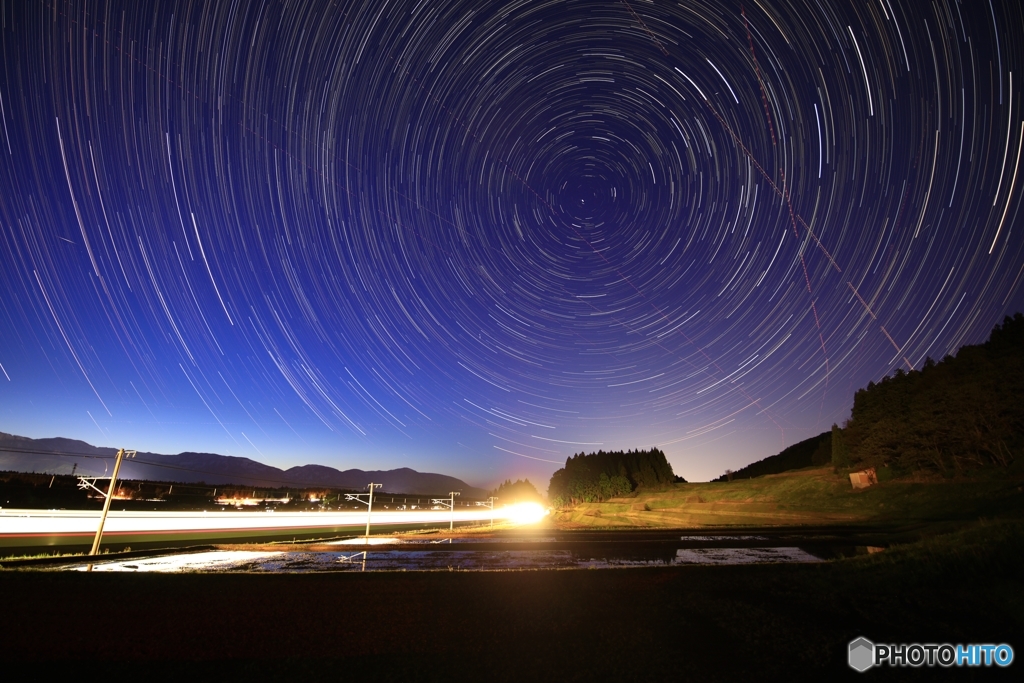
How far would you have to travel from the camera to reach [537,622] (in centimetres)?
841

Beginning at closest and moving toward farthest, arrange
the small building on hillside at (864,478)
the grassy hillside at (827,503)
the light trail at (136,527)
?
the grassy hillside at (827,503) → the light trail at (136,527) → the small building on hillside at (864,478)

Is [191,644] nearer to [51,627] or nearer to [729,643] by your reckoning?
[51,627]

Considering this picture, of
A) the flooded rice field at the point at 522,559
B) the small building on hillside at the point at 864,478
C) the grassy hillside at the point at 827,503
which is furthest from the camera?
the small building on hillside at the point at 864,478

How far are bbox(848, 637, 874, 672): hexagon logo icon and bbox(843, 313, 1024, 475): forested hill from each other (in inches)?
2625

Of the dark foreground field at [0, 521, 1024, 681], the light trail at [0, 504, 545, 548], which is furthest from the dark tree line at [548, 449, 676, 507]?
the dark foreground field at [0, 521, 1024, 681]

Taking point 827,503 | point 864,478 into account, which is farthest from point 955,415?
point 864,478

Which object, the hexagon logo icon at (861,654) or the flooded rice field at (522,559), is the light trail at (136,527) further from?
the hexagon logo icon at (861,654)

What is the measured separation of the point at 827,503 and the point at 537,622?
69.5 meters

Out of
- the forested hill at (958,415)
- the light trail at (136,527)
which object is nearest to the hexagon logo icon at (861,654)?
the light trail at (136,527)

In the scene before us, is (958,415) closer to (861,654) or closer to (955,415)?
(955,415)

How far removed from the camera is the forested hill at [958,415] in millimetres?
49750

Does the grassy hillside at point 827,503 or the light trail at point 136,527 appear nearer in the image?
the grassy hillside at point 827,503

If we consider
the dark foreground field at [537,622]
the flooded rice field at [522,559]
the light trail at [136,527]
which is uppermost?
the dark foreground field at [537,622]

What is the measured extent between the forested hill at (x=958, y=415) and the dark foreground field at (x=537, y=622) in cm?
5770
